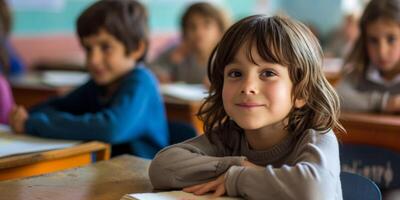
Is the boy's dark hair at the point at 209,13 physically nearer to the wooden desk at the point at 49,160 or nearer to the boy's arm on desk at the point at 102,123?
the boy's arm on desk at the point at 102,123

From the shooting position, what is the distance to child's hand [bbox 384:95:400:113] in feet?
8.07

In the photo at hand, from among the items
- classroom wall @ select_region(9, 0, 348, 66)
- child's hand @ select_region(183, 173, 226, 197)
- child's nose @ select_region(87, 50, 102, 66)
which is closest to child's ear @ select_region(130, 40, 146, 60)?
child's nose @ select_region(87, 50, 102, 66)

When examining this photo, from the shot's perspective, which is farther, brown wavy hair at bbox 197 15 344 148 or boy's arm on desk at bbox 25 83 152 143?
boy's arm on desk at bbox 25 83 152 143

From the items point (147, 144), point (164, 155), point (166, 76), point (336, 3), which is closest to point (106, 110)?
point (147, 144)

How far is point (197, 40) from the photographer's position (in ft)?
12.4

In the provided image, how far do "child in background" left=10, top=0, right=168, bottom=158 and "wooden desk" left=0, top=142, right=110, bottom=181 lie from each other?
13 centimetres

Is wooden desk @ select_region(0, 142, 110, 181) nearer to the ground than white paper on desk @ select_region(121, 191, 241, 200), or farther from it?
nearer to the ground

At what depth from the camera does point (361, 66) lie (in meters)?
2.67

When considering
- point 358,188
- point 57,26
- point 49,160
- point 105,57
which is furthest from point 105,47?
point 57,26

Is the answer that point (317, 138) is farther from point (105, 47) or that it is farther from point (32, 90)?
point (32, 90)

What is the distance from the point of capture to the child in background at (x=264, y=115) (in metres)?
1.25

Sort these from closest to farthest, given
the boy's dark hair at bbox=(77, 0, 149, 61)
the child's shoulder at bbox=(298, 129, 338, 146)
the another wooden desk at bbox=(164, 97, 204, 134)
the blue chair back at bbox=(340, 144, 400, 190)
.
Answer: the child's shoulder at bbox=(298, 129, 338, 146) < the blue chair back at bbox=(340, 144, 400, 190) < the boy's dark hair at bbox=(77, 0, 149, 61) < the another wooden desk at bbox=(164, 97, 204, 134)

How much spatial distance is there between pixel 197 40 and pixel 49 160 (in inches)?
84.8

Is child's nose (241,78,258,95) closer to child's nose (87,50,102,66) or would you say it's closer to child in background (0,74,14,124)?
child's nose (87,50,102,66)
